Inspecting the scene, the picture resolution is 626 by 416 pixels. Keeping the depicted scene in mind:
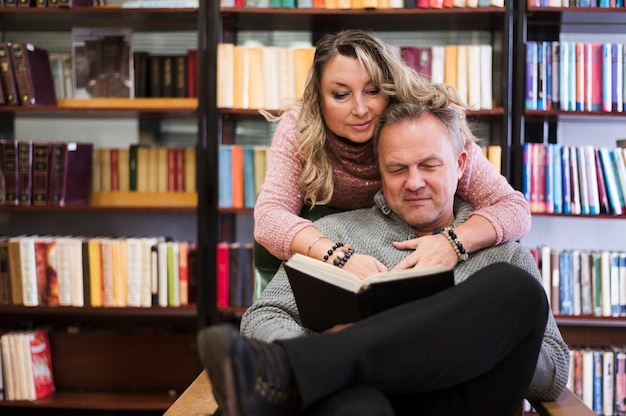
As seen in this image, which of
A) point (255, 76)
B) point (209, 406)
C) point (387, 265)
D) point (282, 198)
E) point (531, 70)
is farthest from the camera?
point (255, 76)

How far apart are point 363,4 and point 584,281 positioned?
1.46 m

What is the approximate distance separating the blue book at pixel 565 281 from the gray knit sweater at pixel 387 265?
3.99 feet

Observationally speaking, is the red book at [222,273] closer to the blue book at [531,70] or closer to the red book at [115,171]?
the red book at [115,171]

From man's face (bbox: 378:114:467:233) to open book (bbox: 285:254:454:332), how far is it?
38cm

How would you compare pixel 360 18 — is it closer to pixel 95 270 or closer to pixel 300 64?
pixel 300 64

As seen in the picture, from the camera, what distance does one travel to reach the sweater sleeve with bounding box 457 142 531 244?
1.77 meters

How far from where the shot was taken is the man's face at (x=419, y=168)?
1725 mm

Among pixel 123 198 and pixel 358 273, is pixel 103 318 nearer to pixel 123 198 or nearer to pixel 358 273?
pixel 123 198

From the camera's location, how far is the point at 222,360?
1.06 metres

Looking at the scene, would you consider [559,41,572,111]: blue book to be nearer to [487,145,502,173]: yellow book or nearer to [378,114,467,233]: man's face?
[487,145,502,173]: yellow book

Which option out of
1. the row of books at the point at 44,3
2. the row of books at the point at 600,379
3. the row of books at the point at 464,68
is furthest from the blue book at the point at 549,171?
the row of books at the point at 44,3

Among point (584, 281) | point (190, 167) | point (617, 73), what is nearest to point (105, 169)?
point (190, 167)

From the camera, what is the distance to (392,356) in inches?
48.6

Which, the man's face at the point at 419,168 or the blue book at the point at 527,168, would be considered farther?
the blue book at the point at 527,168
